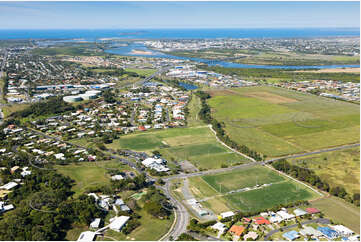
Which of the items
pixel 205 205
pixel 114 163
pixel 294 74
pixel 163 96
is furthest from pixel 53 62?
pixel 205 205

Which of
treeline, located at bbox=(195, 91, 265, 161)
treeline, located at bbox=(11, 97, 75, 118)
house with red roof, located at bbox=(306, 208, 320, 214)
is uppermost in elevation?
treeline, located at bbox=(11, 97, 75, 118)

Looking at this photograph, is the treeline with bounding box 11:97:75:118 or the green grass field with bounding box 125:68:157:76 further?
the green grass field with bounding box 125:68:157:76

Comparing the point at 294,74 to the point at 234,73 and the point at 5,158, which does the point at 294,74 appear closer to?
the point at 234,73

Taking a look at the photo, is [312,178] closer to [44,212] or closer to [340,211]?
[340,211]

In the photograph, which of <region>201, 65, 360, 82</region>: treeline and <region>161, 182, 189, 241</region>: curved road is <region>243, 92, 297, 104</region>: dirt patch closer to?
<region>201, 65, 360, 82</region>: treeline

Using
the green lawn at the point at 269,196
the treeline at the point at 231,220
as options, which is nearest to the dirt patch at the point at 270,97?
the green lawn at the point at 269,196

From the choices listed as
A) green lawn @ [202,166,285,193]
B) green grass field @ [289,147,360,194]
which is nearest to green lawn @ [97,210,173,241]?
green lawn @ [202,166,285,193]

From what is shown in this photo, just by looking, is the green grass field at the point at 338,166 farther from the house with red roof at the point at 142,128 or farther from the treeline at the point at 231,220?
the house with red roof at the point at 142,128

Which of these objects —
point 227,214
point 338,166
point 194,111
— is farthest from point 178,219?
point 194,111
